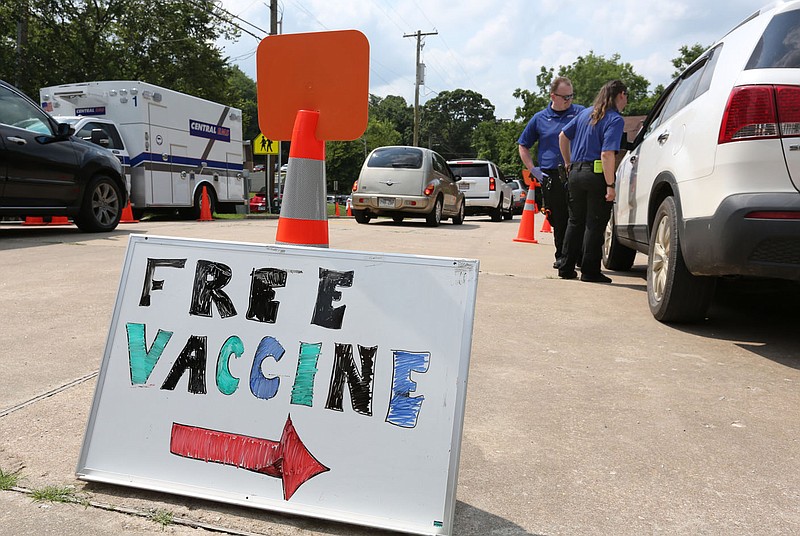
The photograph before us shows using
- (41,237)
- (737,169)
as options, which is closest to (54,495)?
(737,169)

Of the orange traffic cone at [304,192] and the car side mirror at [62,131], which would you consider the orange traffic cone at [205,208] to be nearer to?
the car side mirror at [62,131]

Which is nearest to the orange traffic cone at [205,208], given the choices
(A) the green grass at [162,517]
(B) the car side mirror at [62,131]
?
(B) the car side mirror at [62,131]

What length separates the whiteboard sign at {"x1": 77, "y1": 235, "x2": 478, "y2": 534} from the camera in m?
1.71

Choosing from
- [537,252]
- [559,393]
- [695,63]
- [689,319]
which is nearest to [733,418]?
[559,393]

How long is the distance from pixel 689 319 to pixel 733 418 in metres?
1.56

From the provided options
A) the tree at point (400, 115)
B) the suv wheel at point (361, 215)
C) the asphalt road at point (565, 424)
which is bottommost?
the asphalt road at point (565, 424)

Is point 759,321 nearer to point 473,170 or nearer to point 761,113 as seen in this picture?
point 761,113

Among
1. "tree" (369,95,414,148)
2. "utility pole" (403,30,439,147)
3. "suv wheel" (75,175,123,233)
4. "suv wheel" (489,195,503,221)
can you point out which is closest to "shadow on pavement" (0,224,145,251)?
"suv wheel" (75,175,123,233)

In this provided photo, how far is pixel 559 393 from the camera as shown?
2773mm

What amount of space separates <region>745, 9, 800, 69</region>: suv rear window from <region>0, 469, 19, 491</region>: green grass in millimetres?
3478

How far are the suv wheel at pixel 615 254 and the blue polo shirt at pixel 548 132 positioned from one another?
0.89 meters

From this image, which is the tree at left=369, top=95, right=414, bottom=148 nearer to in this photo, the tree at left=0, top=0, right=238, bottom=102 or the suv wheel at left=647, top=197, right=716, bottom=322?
the tree at left=0, top=0, right=238, bottom=102

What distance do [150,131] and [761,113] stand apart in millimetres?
12396

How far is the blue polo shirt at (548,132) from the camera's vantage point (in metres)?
6.94
